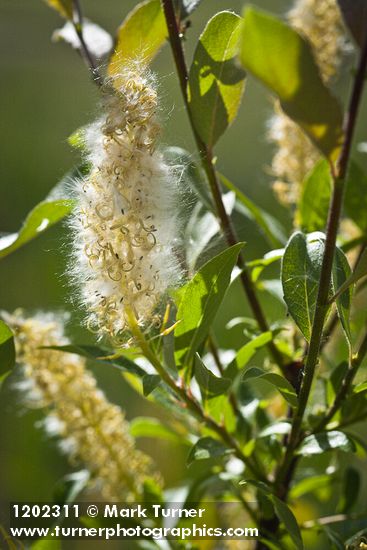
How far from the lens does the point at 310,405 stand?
0.70 metres

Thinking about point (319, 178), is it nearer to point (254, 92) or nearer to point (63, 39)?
point (63, 39)

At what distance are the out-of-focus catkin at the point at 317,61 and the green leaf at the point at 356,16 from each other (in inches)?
12.8

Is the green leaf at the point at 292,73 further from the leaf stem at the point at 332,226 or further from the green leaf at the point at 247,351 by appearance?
the green leaf at the point at 247,351

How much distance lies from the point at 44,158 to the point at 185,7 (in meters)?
1.91

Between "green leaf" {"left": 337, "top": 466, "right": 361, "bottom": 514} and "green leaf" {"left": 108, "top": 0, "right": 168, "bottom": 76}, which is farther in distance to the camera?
"green leaf" {"left": 337, "top": 466, "right": 361, "bottom": 514}

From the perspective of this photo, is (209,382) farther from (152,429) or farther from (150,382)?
(152,429)

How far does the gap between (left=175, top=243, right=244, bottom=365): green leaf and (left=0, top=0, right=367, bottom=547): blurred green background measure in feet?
0.62

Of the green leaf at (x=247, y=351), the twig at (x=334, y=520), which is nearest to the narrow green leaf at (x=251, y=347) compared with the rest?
the green leaf at (x=247, y=351)

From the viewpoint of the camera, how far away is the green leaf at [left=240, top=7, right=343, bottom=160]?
0.35m

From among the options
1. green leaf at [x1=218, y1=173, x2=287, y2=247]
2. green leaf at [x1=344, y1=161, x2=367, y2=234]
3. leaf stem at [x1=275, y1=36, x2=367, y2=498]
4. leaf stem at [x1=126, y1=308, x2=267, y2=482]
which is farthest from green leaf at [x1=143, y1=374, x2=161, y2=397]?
green leaf at [x1=344, y1=161, x2=367, y2=234]

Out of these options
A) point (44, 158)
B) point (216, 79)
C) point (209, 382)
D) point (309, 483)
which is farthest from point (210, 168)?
point (44, 158)

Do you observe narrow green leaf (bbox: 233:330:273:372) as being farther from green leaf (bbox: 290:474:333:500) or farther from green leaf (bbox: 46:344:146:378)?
green leaf (bbox: 290:474:333:500)

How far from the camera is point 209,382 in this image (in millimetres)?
588

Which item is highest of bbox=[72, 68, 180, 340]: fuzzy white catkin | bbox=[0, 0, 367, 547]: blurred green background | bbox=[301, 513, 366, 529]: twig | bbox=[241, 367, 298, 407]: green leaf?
bbox=[0, 0, 367, 547]: blurred green background
